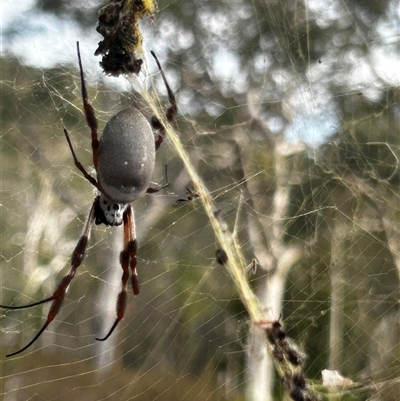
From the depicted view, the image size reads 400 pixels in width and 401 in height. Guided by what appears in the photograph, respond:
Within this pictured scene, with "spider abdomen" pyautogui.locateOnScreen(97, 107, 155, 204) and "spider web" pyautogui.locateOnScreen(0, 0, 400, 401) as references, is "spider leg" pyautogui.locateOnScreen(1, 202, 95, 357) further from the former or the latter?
"spider web" pyautogui.locateOnScreen(0, 0, 400, 401)

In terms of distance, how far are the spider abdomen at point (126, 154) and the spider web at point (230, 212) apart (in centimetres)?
69

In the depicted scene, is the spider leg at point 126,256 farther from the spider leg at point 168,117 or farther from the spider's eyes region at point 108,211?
the spider leg at point 168,117

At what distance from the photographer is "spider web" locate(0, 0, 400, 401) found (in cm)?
271

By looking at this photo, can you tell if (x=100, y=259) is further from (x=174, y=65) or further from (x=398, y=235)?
(x=398, y=235)

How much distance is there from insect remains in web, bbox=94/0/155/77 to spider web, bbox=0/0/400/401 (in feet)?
2.41

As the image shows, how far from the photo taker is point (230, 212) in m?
2.81

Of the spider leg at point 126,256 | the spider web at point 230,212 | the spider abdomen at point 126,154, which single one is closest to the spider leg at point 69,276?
the spider leg at point 126,256

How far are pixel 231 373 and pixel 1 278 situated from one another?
2539 millimetres

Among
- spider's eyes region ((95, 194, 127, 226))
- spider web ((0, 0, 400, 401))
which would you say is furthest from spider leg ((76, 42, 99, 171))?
spider web ((0, 0, 400, 401))

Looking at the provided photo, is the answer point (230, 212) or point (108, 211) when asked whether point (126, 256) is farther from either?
point (230, 212)

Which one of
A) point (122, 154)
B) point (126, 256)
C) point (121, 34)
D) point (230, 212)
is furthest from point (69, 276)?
point (230, 212)

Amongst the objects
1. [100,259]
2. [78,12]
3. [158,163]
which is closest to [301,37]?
[158,163]

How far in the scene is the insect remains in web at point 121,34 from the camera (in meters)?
1.11

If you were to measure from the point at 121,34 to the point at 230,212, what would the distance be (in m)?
1.79
